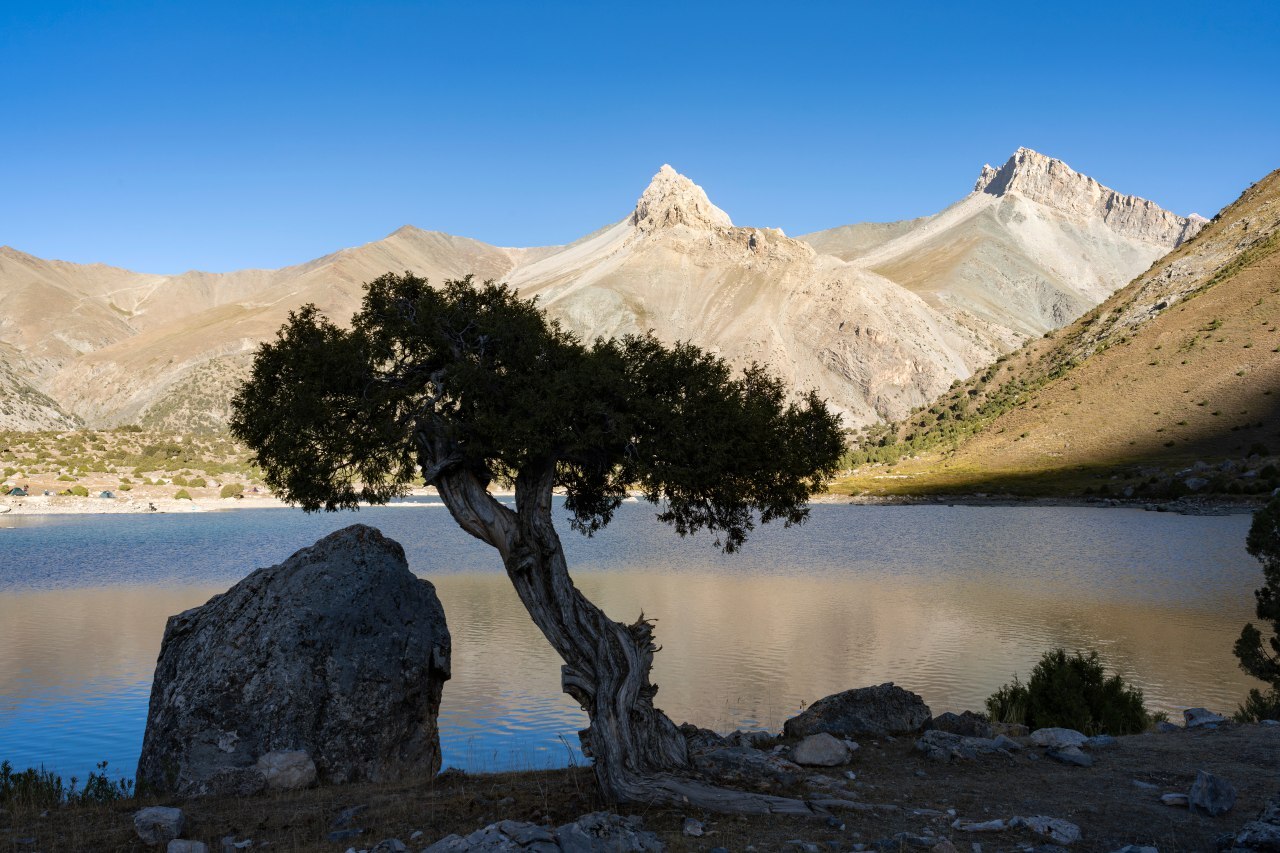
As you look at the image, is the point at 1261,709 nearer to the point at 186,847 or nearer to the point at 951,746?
the point at 951,746

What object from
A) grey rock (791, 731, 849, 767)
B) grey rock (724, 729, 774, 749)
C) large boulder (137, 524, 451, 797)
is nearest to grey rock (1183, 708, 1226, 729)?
grey rock (791, 731, 849, 767)

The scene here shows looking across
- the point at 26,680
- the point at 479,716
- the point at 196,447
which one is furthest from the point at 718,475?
the point at 196,447

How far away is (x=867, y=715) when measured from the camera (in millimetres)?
16188

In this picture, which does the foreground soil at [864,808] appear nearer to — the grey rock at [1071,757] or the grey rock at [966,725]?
the grey rock at [1071,757]

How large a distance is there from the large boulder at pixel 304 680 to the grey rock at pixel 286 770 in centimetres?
2

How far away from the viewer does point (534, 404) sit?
1451 cm

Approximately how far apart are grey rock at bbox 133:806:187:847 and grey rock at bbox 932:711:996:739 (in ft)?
39.7

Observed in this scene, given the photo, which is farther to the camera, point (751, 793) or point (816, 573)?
point (816, 573)

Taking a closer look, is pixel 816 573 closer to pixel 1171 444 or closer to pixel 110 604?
pixel 110 604

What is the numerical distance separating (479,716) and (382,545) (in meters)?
6.58

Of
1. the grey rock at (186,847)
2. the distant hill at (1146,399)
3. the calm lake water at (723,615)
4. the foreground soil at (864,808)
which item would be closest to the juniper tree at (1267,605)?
the calm lake water at (723,615)

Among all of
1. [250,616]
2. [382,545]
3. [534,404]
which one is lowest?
[250,616]

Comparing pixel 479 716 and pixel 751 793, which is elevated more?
pixel 751 793

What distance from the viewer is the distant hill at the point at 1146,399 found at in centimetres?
9550
